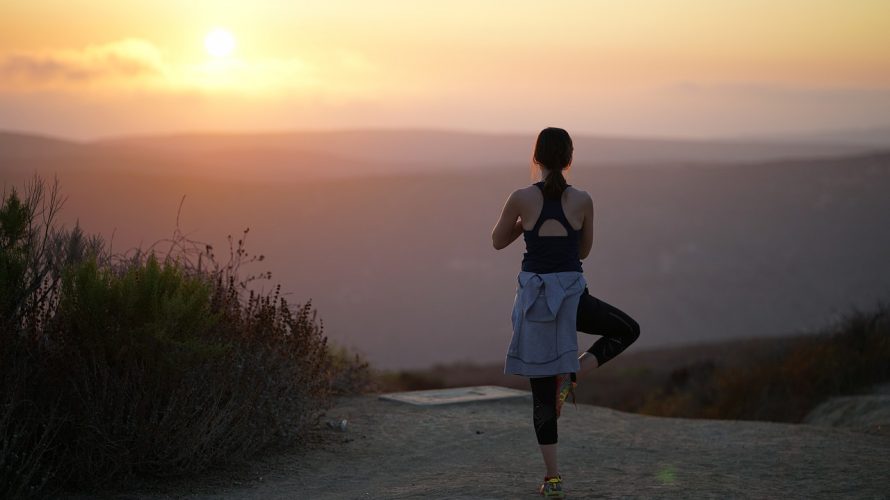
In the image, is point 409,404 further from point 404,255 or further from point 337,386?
point 404,255

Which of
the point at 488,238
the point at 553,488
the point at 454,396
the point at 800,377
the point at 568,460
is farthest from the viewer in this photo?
the point at 488,238

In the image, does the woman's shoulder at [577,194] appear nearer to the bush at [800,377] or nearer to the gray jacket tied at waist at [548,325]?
the gray jacket tied at waist at [548,325]

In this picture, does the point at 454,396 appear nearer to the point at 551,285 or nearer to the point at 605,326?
the point at 605,326

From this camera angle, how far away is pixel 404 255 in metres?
87.4

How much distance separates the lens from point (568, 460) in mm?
7422

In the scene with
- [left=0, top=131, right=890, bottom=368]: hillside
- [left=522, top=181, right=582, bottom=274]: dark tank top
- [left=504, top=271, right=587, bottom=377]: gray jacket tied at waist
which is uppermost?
[left=0, top=131, right=890, bottom=368]: hillside

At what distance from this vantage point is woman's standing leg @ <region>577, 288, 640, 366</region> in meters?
5.37

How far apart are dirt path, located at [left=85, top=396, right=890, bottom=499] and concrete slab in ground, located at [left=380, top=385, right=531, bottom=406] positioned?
0.15 meters

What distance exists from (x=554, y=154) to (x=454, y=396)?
5.59 meters

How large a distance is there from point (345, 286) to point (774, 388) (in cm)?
6854

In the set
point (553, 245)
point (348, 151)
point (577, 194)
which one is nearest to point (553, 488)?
point (553, 245)

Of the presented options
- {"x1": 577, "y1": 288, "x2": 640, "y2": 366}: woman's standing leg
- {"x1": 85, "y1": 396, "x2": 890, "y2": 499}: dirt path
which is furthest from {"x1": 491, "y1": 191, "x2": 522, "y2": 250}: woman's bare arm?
{"x1": 85, "y1": 396, "x2": 890, "y2": 499}: dirt path

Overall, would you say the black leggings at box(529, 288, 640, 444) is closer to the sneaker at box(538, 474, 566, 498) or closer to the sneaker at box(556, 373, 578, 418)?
the sneaker at box(556, 373, 578, 418)

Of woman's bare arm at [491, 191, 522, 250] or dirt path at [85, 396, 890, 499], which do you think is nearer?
woman's bare arm at [491, 191, 522, 250]
